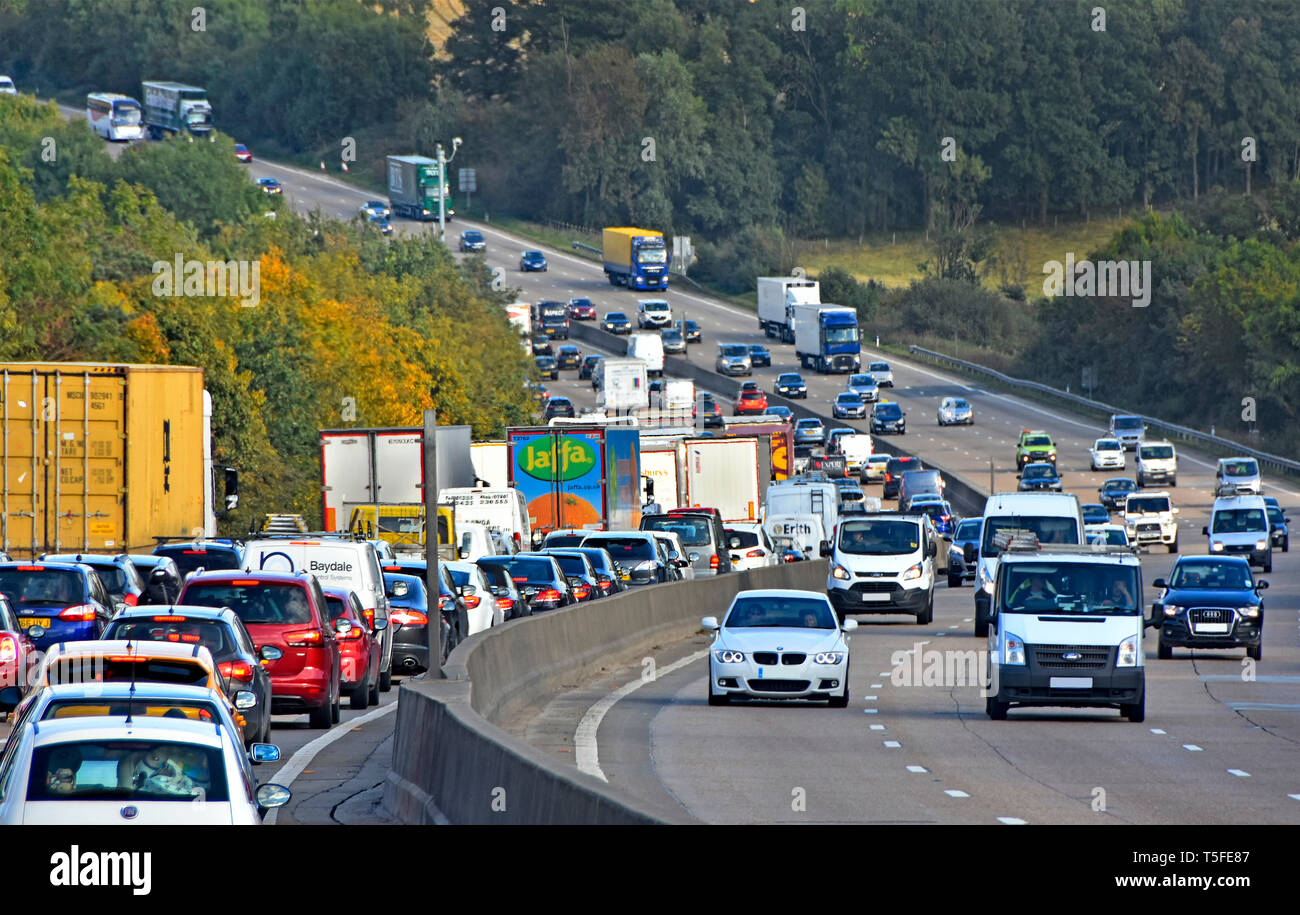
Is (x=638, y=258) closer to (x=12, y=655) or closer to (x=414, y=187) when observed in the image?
(x=414, y=187)

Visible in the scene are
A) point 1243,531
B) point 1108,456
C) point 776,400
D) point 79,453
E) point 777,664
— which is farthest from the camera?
point 776,400

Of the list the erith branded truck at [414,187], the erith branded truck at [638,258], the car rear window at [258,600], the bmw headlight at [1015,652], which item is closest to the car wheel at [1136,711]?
the bmw headlight at [1015,652]

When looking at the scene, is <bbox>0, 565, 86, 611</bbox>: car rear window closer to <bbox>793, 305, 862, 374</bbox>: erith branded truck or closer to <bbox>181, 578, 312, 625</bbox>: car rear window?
<bbox>181, 578, 312, 625</bbox>: car rear window

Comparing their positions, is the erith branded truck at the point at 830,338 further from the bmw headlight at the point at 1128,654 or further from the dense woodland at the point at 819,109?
the bmw headlight at the point at 1128,654

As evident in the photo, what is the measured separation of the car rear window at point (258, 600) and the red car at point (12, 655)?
1632 millimetres

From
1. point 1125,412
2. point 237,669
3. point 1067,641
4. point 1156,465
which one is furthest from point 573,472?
point 1125,412

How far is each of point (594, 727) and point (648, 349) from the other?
278ft

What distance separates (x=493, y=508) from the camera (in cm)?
4209

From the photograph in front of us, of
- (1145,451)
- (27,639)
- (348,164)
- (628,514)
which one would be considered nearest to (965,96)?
(348,164)

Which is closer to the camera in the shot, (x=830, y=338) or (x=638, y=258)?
(x=830, y=338)

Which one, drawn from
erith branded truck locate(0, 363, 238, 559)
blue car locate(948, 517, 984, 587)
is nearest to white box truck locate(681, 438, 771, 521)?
blue car locate(948, 517, 984, 587)

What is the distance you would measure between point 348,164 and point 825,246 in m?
36.6

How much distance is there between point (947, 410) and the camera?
102375mm

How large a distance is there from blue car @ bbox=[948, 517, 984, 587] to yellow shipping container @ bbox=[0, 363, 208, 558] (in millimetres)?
27283
